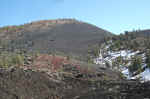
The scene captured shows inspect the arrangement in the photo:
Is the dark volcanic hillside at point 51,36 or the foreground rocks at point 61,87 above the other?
the dark volcanic hillside at point 51,36

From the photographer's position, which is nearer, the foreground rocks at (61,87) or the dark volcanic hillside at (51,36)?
the foreground rocks at (61,87)

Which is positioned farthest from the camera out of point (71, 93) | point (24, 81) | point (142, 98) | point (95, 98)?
point (24, 81)

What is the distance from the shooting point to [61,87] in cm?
1474

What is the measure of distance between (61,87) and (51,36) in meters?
43.5

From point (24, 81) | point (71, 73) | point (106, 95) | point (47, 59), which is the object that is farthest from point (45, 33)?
point (106, 95)

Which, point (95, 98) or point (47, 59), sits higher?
point (47, 59)

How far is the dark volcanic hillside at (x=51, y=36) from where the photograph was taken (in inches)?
1845

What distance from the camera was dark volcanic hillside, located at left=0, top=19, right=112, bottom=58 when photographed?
154 feet

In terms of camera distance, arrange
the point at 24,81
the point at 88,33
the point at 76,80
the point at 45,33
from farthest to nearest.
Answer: the point at 45,33
the point at 88,33
the point at 76,80
the point at 24,81

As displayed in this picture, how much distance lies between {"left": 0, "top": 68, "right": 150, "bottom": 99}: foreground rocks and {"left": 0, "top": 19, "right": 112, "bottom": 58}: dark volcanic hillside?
27.5 metres

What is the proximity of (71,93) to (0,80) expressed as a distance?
17.8ft

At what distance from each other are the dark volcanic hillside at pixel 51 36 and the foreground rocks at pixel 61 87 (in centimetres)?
2747

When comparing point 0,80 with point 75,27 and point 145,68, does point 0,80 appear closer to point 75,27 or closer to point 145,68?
point 145,68

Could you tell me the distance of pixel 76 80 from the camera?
54.2 ft
